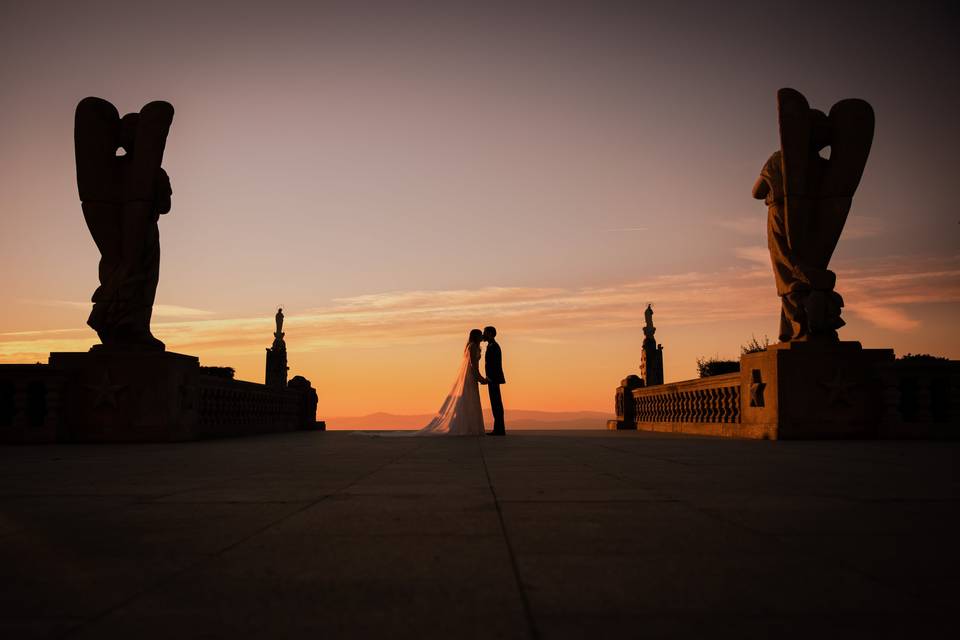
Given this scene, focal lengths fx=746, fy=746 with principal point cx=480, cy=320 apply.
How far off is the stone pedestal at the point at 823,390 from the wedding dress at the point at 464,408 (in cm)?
716

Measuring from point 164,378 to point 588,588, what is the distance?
40.2ft

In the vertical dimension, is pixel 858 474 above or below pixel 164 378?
below

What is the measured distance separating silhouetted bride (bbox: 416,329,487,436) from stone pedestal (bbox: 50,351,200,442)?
6.25 m

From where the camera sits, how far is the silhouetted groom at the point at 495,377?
17.6 meters

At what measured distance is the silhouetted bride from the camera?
Answer: 59.7ft

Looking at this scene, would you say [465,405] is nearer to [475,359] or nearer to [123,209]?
[475,359]

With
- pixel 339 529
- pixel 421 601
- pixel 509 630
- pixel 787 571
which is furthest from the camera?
pixel 339 529

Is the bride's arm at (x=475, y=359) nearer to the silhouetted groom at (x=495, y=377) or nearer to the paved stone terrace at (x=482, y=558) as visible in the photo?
the silhouetted groom at (x=495, y=377)

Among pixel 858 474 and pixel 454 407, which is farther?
pixel 454 407

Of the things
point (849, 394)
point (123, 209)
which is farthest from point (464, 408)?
point (123, 209)

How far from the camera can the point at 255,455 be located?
970 centimetres

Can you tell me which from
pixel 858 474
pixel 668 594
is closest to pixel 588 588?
pixel 668 594

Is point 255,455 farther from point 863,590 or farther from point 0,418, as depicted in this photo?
point 863,590

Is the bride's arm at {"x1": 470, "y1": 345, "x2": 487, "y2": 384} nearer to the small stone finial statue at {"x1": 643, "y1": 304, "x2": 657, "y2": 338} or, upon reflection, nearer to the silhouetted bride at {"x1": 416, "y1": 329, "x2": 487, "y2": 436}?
the silhouetted bride at {"x1": 416, "y1": 329, "x2": 487, "y2": 436}
